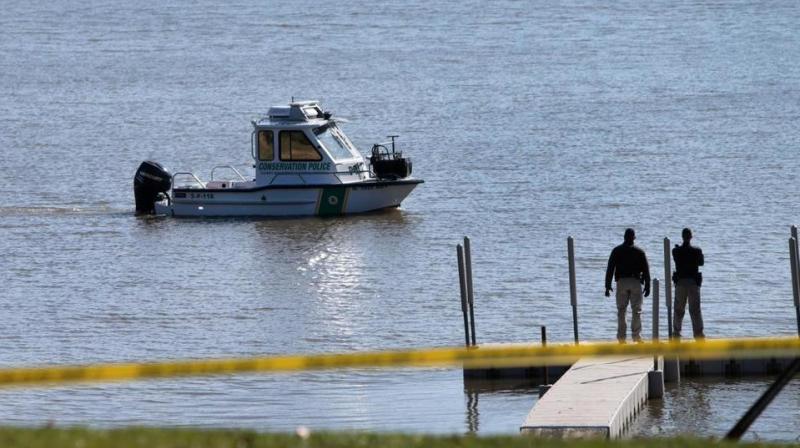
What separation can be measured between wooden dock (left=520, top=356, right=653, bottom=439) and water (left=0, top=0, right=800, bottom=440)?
1.58 feet

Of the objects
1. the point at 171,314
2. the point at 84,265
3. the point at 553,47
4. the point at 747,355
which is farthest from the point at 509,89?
the point at 747,355

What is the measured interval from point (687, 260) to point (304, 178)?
17587mm

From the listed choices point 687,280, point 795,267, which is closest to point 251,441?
point 687,280

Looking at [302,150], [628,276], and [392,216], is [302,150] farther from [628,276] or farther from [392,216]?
[628,276]

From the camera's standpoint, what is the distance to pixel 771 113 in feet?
186

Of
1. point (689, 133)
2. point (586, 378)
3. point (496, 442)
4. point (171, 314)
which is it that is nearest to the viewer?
point (496, 442)

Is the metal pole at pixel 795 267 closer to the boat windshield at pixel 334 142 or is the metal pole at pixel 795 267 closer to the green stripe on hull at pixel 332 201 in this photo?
the boat windshield at pixel 334 142

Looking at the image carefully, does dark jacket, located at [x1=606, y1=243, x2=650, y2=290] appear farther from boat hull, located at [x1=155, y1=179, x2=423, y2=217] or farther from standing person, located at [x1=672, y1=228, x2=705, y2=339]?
boat hull, located at [x1=155, y1=179, x2=423, y2=217]

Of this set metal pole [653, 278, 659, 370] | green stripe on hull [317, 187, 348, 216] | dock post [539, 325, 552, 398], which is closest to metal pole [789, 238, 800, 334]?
metal pole [653, 278, 659, 370]

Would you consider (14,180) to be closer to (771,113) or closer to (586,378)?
(771,113)

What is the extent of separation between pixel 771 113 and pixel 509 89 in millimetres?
12831

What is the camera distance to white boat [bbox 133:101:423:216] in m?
36.4

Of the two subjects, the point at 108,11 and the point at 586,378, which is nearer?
the point at 586,378

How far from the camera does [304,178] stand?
37.1 m
